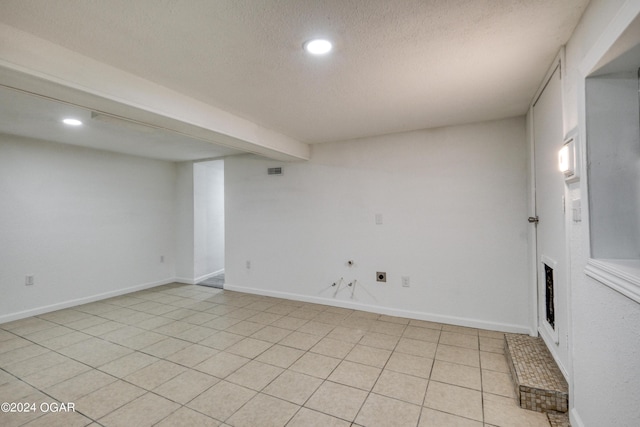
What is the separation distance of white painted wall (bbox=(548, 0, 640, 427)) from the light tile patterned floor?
0.57 metres

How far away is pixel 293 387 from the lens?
6.92 ft

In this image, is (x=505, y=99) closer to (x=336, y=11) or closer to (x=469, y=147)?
(x=469, y=147)

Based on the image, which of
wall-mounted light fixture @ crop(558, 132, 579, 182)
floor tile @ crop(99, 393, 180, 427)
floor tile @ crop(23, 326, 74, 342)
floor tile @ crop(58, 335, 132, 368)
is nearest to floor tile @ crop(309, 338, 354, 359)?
floor tile @ crop(99, 393, 180, 427)

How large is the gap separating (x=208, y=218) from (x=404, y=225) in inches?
149

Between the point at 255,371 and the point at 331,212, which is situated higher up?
the point at 331,212

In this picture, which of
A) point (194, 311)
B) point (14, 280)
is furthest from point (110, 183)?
point (194, 311)

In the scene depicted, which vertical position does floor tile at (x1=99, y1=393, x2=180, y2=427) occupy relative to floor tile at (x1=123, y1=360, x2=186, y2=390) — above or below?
below

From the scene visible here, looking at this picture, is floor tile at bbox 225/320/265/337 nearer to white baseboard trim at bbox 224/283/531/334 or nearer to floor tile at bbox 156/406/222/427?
white baseboard trim at bbox 224/283/531/334

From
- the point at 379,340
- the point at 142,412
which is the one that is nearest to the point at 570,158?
the point at 379,340

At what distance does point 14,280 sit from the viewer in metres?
3.50

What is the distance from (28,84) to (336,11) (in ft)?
5.80

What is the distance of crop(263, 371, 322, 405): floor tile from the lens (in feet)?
6.55

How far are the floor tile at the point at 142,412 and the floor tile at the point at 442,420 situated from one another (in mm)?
1596

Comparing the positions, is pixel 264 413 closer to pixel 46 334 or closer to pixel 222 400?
pixel 222 400
